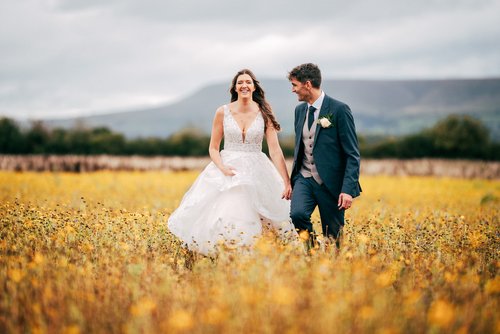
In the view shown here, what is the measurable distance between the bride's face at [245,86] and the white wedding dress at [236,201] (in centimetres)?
34

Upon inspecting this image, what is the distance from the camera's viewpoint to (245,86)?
22.9 feet

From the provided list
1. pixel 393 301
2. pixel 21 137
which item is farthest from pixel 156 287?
pixel 21 137

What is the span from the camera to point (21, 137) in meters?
37.2

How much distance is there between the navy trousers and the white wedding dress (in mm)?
405

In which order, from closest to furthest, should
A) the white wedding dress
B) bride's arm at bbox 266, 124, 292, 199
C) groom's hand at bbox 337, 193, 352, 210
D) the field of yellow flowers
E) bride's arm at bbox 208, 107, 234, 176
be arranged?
1. the field of yellow flowers
2. groom's hand at bbox 337, 193, 352, 210
3. the white wedding dress
4. bride's arm at bbox 266, 124, 292, 199
5. bride's arm at bbox 208, 107, 234, 176

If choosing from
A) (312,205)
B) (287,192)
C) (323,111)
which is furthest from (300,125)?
(312,205)

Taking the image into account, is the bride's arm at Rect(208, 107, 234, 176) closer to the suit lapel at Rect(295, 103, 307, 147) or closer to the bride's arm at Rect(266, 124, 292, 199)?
the bride's arm at Rect(266, 124, 292, 199)

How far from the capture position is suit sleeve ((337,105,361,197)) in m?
6.02

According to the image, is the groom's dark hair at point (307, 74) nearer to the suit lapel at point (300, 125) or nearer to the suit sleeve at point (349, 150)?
the suit lapel at point (300, 125)

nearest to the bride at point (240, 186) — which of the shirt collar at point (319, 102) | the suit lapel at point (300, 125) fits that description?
→ the suit lapel at point (300, 125)

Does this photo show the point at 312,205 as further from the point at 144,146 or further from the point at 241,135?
the point at 144,146

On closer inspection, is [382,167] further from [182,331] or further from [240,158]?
[182,331]

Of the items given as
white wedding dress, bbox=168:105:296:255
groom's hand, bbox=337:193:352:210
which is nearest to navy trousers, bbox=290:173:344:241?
groom's hand, bbox=337:193:352:210

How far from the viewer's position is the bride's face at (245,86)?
275 inches
